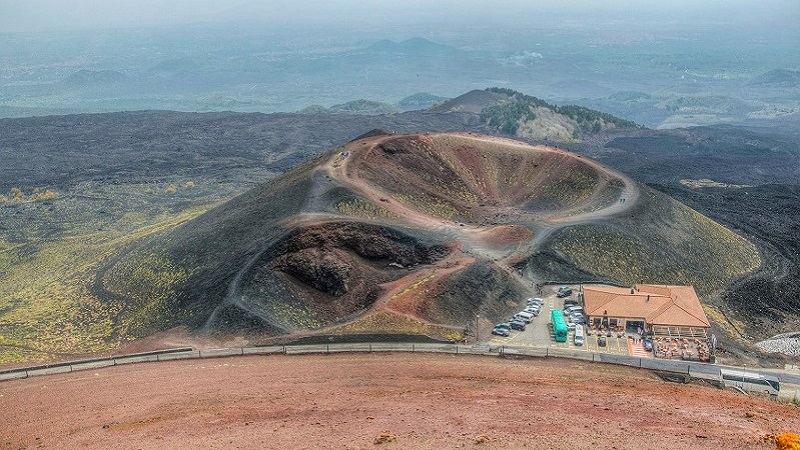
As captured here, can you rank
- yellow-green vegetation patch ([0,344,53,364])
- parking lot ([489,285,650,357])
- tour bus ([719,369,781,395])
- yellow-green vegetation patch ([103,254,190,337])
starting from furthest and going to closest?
yellow-green vegetation patch ([103,254,190,337]), yellow-green vegetation patch ([0,344,53,364]), parking lot ([489,285,650,357]), tour bus ([719,369,781,395])

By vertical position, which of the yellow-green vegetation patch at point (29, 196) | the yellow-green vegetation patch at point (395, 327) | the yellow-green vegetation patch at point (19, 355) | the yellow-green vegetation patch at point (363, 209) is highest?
the yellow-green vegetation patch at point (363, 209)

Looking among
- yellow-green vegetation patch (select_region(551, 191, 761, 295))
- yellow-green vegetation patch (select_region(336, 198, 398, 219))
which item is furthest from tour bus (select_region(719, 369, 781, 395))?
yellow-green vegetation patch (select_region(336, 198, 398, 219))

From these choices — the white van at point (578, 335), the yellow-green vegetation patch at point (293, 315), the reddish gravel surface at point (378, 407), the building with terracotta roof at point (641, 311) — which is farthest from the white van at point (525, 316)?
the yellow-green vegetation patch at point (293, 315)

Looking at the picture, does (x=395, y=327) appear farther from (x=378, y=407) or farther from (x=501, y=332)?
(x=378, y=407)

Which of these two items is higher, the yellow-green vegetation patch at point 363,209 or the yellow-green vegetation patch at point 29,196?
the yellow-green vegetation patch at point 363,209

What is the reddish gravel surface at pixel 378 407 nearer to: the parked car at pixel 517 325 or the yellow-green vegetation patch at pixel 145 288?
the parked car at pixel 517 325

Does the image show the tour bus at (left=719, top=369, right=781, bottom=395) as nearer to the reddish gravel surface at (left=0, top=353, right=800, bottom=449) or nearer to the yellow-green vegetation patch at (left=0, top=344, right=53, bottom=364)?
the reddish gravel surface at (left=0, top=353, right=800, bottom=449)

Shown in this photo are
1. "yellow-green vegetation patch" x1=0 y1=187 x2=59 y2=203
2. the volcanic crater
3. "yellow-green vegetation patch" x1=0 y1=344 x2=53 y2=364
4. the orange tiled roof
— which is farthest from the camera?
"yellow-green vegetation patch" x1=0 y1=187 x2=59 y2=203
